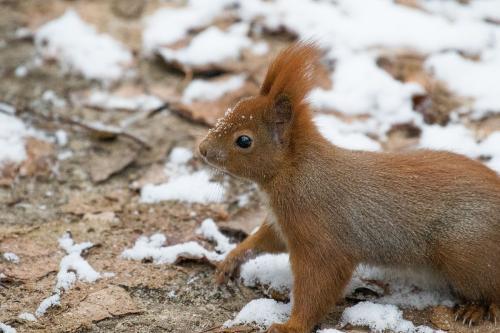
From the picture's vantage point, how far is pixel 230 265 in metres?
3.31

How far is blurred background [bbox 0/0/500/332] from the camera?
10.6 ft

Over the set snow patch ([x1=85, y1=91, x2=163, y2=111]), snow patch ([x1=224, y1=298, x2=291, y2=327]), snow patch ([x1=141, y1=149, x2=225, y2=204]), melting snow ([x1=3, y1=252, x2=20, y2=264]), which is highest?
snow patch ([x1=85, y1=91, x2=163, y2=111])


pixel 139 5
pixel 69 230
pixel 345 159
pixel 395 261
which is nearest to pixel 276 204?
pixel 345 159

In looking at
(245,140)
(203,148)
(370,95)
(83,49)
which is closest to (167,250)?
(203,148)

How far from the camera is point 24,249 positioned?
11.1ft

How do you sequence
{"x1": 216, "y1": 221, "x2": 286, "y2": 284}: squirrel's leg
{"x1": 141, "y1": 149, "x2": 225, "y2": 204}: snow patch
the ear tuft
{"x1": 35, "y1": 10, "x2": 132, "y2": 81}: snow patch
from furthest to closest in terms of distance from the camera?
1. {"x1": 35, "y1": 10, "x2": 132, "y2": 81}: snow patch
2. {"x1": 141, "y1": 149, "x2": 225, "y2": 204}: snow patch
3. {"x1": 216, "y1": 221, "x2": 286, "y2": 284}: squirrel's leg
4. the ear tuft

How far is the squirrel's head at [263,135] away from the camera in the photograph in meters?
3.17

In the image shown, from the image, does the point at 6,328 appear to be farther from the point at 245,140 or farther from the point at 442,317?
the point at 442,317

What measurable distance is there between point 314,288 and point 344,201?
15.6 inches

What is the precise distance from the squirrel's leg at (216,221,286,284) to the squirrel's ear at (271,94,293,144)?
0.42 metres

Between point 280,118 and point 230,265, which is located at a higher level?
point 280,118

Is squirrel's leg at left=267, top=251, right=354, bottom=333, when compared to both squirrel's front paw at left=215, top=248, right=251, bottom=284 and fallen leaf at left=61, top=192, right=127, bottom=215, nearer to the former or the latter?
squirrel's front paw at left=215, top=248, right=251, bottom=284

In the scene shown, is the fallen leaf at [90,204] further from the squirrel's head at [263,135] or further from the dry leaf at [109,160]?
the squirrel's head at [263,135]

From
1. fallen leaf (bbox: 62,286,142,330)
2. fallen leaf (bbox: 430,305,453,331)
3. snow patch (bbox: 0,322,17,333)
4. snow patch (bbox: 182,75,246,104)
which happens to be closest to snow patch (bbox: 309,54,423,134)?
snow patch (bbox: 182,75,246,104)
